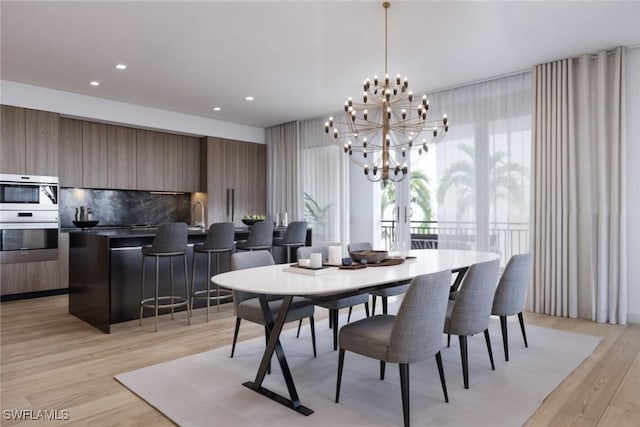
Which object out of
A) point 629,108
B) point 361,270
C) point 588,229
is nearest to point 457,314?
point 361,270

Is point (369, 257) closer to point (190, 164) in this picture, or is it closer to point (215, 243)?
point (215, 243)

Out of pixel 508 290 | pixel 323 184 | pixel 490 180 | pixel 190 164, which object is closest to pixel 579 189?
pixel 490 180

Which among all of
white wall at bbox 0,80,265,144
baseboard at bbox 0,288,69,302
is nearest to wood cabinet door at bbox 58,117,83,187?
white wall at bbox 0,80,265,144

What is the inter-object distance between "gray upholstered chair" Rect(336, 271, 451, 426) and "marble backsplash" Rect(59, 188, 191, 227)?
18.2 feet

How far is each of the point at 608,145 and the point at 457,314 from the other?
2.97 metres

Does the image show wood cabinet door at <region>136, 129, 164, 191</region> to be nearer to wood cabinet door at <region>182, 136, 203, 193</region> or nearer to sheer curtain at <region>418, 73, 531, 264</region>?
wood cabinet door at <region>182, 136, 203, 193</region>

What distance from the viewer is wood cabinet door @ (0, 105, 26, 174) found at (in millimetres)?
5121

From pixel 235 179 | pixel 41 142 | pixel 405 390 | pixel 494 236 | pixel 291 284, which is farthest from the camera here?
pixel 235 179

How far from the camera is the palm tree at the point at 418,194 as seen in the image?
6.36 metres

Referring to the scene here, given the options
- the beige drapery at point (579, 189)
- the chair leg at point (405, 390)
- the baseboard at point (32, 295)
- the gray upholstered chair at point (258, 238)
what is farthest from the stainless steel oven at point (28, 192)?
the beige drapery at point (579, 189)

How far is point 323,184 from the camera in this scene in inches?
283

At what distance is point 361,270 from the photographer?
2814mm

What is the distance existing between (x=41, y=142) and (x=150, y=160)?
62.9 inches

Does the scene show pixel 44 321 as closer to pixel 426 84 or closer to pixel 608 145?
pixel 426 84
